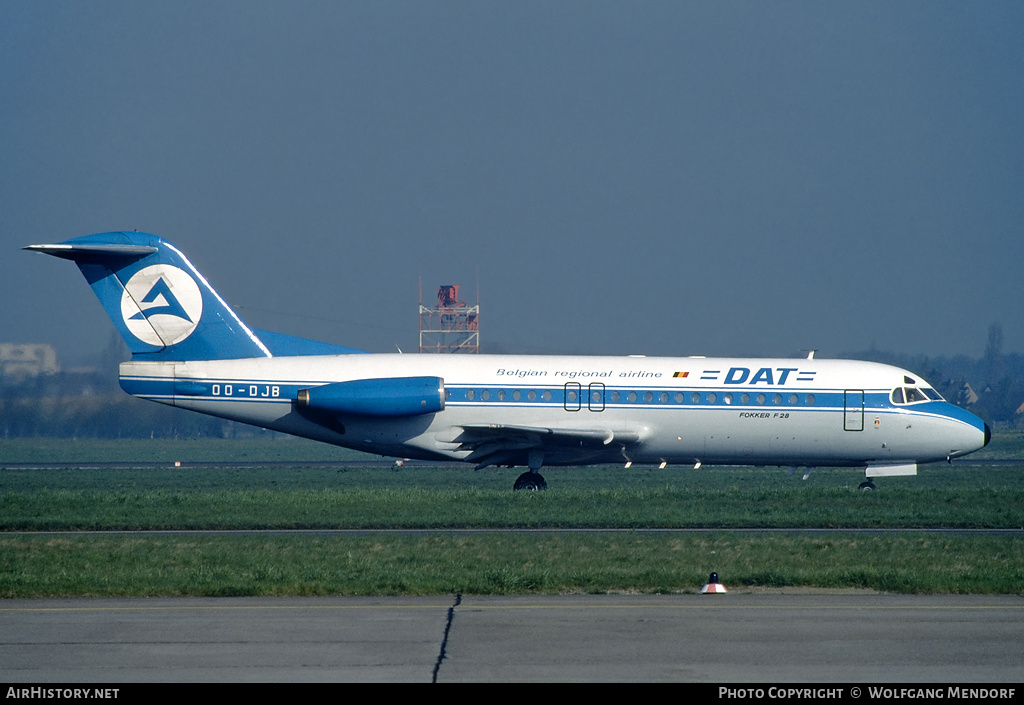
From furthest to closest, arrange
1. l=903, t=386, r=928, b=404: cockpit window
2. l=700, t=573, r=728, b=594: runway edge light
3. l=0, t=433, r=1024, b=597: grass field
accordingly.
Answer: l=903, t=386, r=928, b=404: cockpit window → l=0, t=433, r=1024, b=597: grass field → l=700, t=573, r=728, b=594: runway edge light

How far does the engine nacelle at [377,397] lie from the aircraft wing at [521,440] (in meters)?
1.14

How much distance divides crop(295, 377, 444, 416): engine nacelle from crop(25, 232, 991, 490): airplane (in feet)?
0.12

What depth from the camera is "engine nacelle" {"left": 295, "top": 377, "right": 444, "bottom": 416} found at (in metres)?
29.1

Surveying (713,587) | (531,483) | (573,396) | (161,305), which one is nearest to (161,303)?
(161,305)

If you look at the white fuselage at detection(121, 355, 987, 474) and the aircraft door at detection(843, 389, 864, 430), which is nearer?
the white fuselage at detection(121, 355, 987, 474)

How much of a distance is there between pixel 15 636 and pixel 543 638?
531cm

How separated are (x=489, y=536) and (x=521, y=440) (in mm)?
9863

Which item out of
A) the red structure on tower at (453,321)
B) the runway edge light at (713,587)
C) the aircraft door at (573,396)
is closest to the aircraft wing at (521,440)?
the aircraft door at (573,396)

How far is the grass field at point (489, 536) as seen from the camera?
49.1 ft

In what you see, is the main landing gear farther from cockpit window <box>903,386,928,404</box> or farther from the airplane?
cockpit window <box>903,386,928,404</box>

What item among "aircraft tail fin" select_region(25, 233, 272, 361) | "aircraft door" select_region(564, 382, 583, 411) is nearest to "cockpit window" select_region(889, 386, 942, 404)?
"aircraft door" select_region(564, 382, 583, 411)

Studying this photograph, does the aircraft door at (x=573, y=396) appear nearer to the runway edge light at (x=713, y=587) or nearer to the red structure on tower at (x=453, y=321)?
the runway edge light at (x=713, y=587)

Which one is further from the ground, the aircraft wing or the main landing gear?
the aircraft wing
